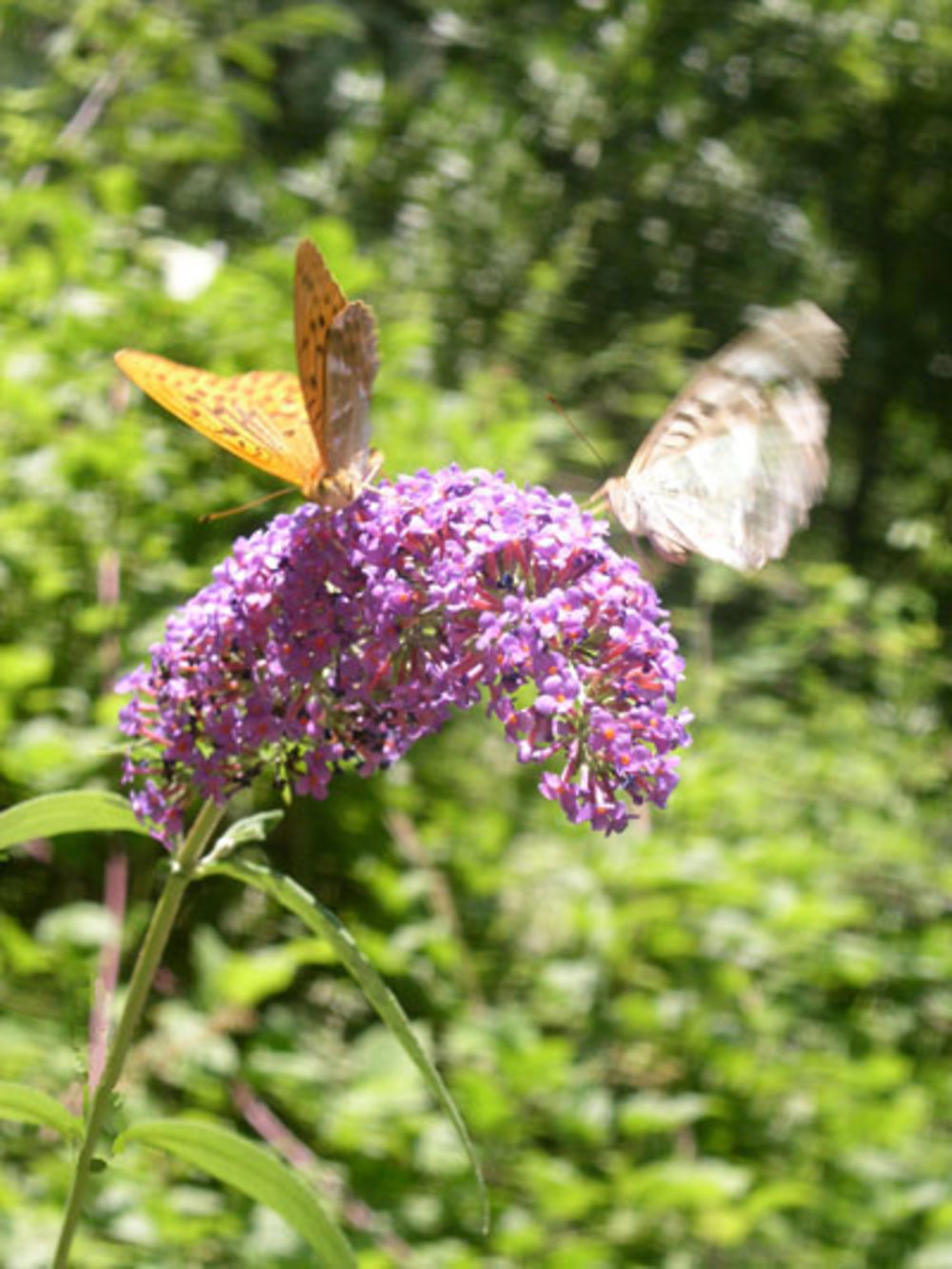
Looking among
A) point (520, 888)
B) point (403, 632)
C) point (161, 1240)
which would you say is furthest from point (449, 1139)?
point (403, 632)

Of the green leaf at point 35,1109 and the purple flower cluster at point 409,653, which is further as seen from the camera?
the purple flower cluster at point 409,653

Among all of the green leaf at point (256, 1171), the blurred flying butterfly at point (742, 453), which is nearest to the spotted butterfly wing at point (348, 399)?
the blurred flying butterfly at point (742, 453)

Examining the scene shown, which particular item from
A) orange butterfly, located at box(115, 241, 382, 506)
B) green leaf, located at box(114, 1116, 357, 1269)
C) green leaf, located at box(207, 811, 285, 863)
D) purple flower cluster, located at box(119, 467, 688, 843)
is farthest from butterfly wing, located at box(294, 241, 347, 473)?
green leaf, located at box(114, 1116, 357, 1269)

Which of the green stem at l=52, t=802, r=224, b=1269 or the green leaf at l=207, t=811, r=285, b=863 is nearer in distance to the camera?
the green stem at l=52, t=802, r=224, b=1269

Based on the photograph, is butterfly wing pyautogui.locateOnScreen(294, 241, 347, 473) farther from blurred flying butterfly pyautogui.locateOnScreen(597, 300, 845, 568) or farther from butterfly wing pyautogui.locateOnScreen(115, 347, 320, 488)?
blurred flying butterfly pyautogui.locateOnScreen(597, 300, 845, 568)

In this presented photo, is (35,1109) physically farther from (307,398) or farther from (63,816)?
(307,398)

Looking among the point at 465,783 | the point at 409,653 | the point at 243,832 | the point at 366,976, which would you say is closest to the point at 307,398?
the point at 409,653

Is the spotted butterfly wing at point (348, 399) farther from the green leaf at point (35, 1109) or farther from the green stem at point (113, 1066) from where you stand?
the green leaf at point (35, 1109)
